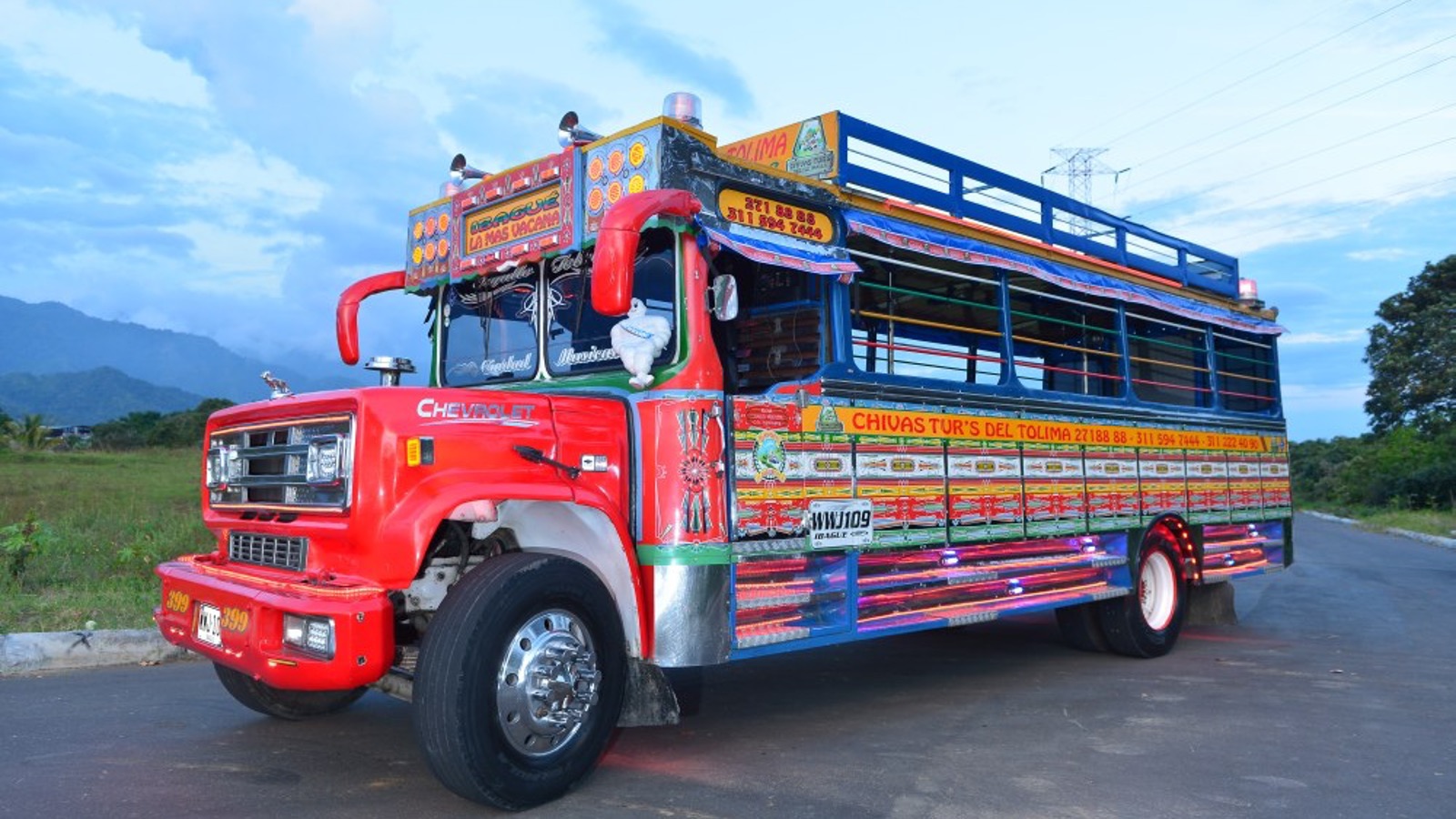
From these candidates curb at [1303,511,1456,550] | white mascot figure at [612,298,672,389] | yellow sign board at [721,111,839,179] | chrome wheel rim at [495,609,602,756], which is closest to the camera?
chrome wheel rim at [495,609,602,756]

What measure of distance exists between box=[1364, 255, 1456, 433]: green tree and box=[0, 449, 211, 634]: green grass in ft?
120

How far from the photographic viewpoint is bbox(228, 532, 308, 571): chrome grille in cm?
424

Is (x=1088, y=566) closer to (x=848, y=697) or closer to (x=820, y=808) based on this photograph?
(x=848, y=697)

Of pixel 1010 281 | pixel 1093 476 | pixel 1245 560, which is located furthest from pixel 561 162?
pixel 1245 560

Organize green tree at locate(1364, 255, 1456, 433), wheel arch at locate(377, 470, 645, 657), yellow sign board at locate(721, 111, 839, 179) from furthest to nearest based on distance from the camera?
green tree at locate(1364, 255, 1456, 433)
yellow sign board at locate(721, 111, 839, 179)
wheel arch at locate(377, 470, 645, 657)

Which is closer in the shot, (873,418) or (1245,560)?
(873,418)

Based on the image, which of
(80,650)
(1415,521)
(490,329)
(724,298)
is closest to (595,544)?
(724,298)

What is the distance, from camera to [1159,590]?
8375mm

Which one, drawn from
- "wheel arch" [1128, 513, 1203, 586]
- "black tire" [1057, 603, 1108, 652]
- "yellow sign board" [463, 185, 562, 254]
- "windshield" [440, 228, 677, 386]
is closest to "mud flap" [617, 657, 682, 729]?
"windshield" [440, 228, 677, 386]

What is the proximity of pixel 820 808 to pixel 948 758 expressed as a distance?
1.08m

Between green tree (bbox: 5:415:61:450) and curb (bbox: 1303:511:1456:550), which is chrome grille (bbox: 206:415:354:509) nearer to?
curb (bbox: 1303:511:1456:550)

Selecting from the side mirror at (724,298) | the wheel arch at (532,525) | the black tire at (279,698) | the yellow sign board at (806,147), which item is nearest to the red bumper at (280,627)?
the wheel arch at (532,525)

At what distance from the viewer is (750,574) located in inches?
197

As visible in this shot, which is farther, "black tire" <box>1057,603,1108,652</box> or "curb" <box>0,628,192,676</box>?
"black tire" <box>1057,603,1108,652</box>
